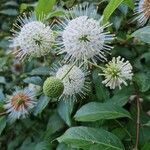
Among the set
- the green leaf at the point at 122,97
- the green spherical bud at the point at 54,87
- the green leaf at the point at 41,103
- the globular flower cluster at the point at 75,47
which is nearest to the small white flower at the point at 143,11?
the globular flower cluster at the point at 75,47

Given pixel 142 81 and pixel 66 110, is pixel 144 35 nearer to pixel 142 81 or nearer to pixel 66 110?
pixel 142 81

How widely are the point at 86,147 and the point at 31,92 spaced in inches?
24.4

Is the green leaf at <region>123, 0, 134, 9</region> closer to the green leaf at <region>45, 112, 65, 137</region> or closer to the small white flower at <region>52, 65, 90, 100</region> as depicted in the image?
the small white flower at <region>52, 65, 90, 100</region>

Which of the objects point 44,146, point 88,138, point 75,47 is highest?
point 75,47

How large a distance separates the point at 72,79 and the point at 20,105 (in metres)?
0.33

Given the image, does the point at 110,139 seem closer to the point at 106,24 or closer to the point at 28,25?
the point at 106,24

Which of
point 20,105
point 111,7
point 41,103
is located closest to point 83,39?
point 111,7

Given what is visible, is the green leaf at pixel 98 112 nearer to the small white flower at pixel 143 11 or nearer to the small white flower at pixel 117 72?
the small white flower at pixel 117 72

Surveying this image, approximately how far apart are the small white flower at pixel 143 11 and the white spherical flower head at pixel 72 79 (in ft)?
0.87

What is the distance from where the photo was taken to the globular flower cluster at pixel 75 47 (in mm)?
1436

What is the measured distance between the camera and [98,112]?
1443 mm

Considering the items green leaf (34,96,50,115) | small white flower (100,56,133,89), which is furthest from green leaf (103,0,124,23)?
green leaf (34,96,50,115)

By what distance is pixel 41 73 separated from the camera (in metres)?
1.84

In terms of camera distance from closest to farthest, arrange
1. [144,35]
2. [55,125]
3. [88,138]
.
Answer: [88,138] → [144,35] → [55,125]
